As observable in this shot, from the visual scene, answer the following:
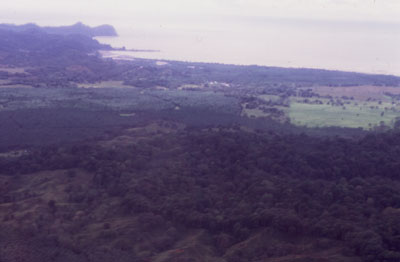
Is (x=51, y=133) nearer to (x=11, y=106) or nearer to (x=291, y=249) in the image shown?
(x=11, y=106)

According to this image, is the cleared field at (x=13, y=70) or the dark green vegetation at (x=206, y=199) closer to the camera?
the dark green vegetation at (x=206, y=199)

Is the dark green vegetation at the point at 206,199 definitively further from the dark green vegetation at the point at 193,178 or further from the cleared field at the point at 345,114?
the cleared field at the point at 345,114

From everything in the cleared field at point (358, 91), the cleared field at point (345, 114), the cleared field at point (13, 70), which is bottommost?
the cleared field at point (345, 114)

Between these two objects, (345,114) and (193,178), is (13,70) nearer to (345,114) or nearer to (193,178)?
(345,114)

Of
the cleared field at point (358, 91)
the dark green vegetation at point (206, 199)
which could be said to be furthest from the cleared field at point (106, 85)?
the dark green vegetation at point (206, 199)

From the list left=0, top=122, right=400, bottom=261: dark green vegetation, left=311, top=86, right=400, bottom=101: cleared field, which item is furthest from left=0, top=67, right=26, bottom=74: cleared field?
left=311, top=86, right=400, bottom=101: cleared field

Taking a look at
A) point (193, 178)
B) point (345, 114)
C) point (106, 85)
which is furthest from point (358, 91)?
point (193, 178)

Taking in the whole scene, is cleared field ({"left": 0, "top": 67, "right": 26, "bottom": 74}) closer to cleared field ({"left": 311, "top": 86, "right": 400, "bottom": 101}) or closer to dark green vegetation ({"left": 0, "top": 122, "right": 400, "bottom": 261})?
dark green vegetation ({"left": 0, "top": 122, "right": 400, "bottom": 261})
